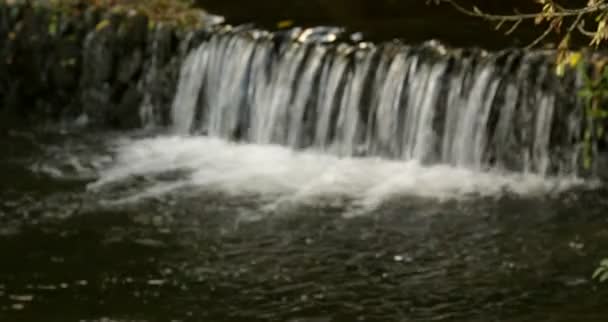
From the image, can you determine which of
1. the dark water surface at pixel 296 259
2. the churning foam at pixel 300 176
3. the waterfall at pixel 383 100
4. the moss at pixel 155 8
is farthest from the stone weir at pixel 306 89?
the dark water surface at pixel 296 259

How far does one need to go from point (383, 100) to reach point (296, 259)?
9.08 ft

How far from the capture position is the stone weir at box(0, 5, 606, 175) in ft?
27.1

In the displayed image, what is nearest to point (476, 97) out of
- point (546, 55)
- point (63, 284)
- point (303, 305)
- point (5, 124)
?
point (546, 55)

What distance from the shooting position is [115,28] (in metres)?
10.6

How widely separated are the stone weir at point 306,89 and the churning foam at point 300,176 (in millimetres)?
233

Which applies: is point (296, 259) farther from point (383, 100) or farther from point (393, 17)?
point (393, 17)

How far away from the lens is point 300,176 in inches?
331

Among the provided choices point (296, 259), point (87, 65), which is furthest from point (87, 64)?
point (296, 259)

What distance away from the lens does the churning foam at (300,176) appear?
784 cm

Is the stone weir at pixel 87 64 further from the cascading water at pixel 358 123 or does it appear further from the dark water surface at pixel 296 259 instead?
the dark water surface at pixel 296 259

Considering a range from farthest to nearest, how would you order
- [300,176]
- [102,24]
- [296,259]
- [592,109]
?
[102,24] < [300,176] < [592,109] < [296,259]

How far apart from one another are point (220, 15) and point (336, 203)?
3756 mm

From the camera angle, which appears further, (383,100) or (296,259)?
(383,100)

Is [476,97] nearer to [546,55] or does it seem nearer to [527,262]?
[546,55]
